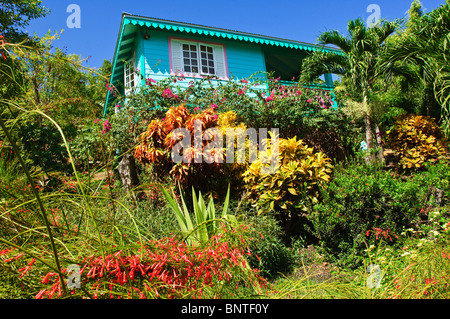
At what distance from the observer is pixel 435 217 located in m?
3.46

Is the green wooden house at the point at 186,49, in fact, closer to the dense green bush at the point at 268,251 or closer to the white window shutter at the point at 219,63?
the white window shutter at the point at 219,63

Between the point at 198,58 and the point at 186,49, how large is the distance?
1.93ft

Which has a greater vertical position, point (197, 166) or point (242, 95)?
point (242, 95)

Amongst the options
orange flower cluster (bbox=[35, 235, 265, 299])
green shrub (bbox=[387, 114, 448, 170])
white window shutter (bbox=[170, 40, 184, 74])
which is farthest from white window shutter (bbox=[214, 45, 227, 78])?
orange flower cluster (bbox=[35, 235, 265, 299])

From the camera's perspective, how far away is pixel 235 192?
5480mm

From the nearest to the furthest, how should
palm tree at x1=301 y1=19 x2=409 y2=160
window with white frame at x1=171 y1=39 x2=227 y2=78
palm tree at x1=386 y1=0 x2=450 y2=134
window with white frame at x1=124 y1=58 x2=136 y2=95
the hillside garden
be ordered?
the hillside garden → palm tree at x1=386 y1=0 x2=450 y2=134 → palm tree at x1=301 y1=19 x2=409 y2=160 → window with white frame at x1=171 y1=39 x2=227 y2=78 → window with white frame at x1=124 y1=58 x2=136 y2=95

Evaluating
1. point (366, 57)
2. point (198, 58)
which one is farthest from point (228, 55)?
point (366, 57)

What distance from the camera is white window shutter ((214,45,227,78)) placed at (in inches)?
440

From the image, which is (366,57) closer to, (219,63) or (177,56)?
(219,63)

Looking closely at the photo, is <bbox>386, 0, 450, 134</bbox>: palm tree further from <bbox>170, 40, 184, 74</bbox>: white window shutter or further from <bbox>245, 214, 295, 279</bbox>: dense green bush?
<bbox>170, 40, 184, 74</bbox>: white window shutter
